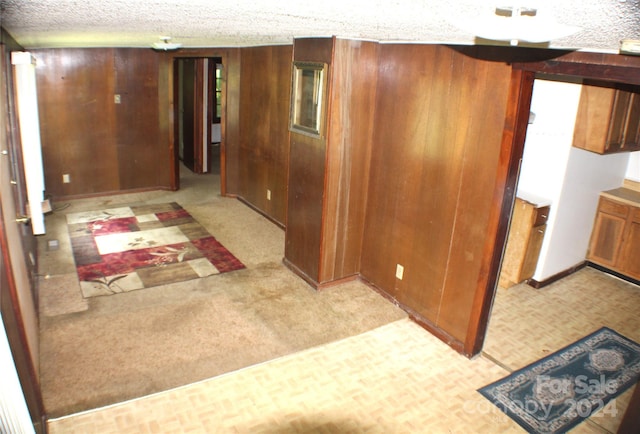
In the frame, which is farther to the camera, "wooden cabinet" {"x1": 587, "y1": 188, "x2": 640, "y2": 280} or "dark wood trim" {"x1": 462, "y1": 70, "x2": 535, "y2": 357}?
"wooden cabinet" {"x1": 587, "y1": 188, "x2": 640, "y2": 280}

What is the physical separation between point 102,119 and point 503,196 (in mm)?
5449

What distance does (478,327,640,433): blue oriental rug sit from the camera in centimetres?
284

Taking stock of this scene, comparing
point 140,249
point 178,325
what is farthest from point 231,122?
point 178,325

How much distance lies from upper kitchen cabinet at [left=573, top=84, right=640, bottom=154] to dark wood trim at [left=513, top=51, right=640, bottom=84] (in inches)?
61.8

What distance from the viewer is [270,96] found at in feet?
18.1

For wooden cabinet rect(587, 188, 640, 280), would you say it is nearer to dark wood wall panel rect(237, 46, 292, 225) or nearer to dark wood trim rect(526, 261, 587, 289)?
dark wood trim rect(526, 261, 587, 289)

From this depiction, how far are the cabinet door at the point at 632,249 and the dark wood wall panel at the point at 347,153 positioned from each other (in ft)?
9.02

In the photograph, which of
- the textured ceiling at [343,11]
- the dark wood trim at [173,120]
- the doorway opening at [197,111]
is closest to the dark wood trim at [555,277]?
the textured ceiling at [343,11]

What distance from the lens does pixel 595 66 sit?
2.38 metres

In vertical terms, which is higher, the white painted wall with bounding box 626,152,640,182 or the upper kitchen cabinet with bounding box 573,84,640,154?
the upper kitchen cabinet with bounding box 573,84,640,154

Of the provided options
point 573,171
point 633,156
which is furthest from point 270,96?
point 633,156

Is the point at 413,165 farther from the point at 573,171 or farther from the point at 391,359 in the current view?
the point at 573,171

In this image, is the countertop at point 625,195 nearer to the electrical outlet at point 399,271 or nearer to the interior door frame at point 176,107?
the electrical outlet at point 399,271

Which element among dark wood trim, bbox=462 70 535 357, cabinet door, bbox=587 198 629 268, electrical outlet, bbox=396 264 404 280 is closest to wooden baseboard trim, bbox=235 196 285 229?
electrical outlet, bbox=396 264 404 280
